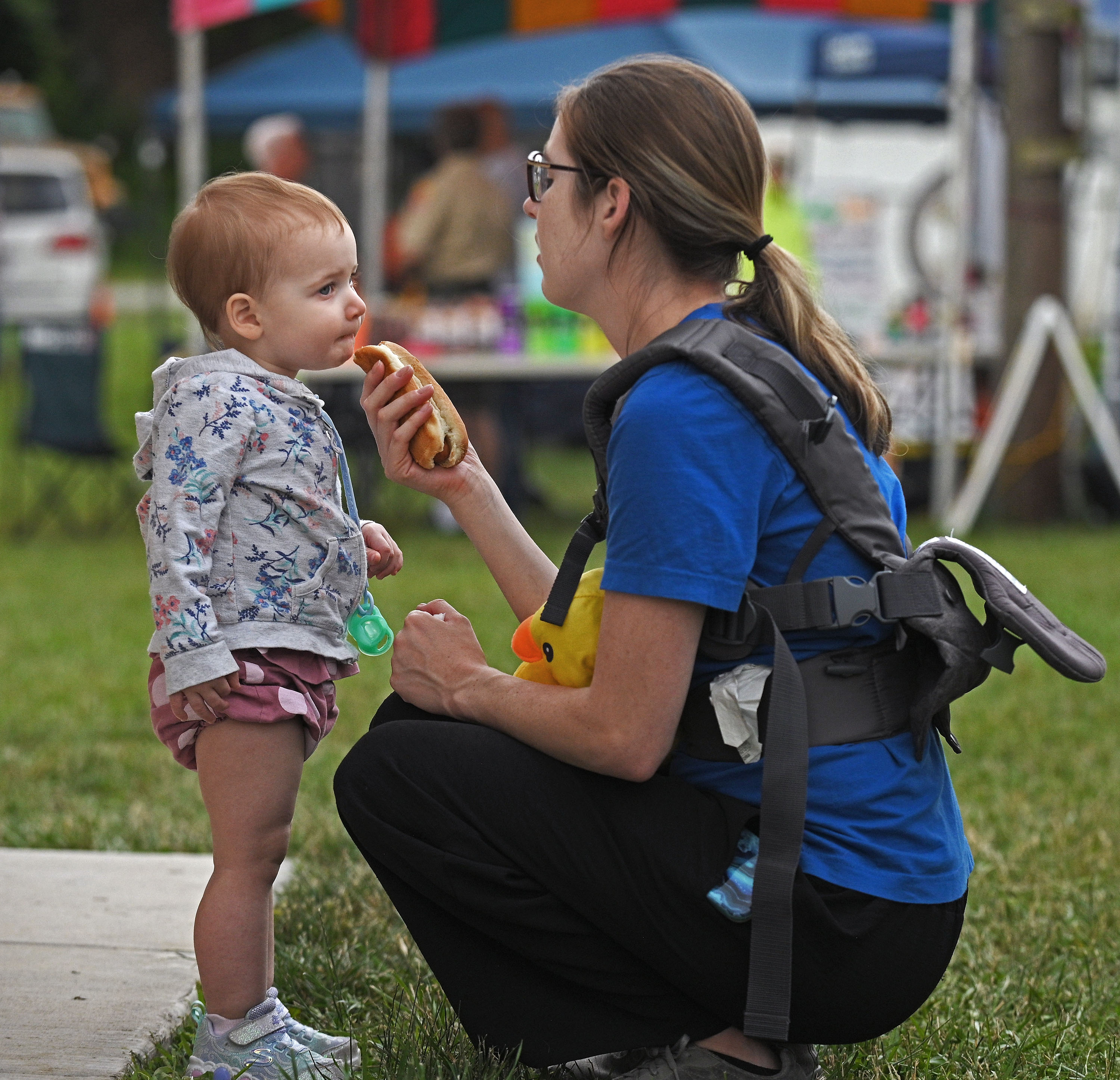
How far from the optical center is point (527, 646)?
7.82ft

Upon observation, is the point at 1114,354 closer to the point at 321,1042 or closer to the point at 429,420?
the point at 429,420

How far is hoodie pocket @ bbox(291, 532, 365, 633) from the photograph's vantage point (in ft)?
8.02

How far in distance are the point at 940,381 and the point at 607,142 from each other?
7195mm

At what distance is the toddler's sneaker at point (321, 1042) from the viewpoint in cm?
250

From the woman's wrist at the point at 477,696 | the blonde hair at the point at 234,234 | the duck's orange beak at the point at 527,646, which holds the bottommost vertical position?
the woman's wrist at the point at 477,696

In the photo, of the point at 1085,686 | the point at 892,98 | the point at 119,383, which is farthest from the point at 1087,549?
the point at 119,383

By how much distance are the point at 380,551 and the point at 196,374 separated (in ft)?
1.54

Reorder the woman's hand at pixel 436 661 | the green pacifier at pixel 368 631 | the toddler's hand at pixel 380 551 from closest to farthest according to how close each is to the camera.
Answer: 1. the woman's hand at pixel 436 661
2. the green pacifier at pixel 368 631
3. the toddler's hand at pixel 380 551

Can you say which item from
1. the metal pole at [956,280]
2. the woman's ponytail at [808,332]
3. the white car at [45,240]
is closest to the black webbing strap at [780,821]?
the woman's ponytail at [808,332]

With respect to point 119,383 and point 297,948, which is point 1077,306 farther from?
point 119,383

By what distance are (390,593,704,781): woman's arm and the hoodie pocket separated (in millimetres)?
241

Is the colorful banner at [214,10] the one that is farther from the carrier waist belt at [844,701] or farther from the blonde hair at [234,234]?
the carrier waist belt at [844,701]

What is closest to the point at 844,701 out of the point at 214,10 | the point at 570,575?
the point at 570,575

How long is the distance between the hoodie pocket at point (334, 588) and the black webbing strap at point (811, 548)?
2.36ft
